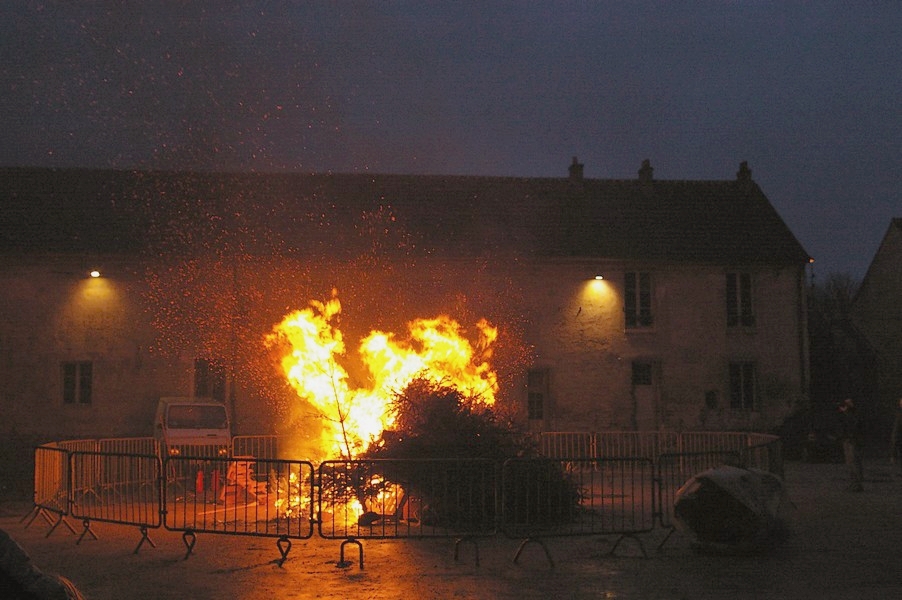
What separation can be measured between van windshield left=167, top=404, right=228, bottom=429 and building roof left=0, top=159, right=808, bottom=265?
23.7ft

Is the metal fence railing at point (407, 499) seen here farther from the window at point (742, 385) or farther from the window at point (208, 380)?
the window at point (742, 385)

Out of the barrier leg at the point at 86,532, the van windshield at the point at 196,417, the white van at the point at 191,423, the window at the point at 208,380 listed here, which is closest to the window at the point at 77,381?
the window at the point at 208,380

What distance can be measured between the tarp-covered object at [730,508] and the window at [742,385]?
20162mm

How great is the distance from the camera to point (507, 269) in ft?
97.5

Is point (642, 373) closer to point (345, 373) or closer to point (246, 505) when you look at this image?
point (345, 373)

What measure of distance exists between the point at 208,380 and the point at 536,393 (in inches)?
428

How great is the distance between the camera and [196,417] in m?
23.0

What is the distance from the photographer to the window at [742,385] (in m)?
30.6

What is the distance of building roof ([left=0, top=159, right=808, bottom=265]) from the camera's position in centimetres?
2952

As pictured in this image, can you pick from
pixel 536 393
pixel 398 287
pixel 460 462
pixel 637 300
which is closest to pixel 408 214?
pixel 398 287

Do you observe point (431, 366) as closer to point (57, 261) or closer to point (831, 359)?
point (57, 261)

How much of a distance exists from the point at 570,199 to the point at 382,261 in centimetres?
817

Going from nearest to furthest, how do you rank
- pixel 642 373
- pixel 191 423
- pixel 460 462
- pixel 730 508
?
pixel 730 508 → pixel 460 462 → pixel 191 423 → pixel 642 373

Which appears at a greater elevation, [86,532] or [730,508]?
[730,508]
